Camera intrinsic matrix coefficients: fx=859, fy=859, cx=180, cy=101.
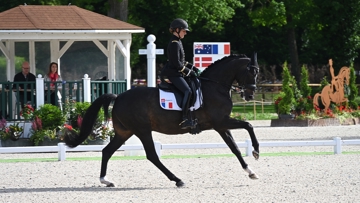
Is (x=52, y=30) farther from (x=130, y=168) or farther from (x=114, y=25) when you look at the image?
(x=130, y=168)

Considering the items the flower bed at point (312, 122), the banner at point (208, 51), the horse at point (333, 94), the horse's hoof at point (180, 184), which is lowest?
the horse's hoof at point (180, 184)

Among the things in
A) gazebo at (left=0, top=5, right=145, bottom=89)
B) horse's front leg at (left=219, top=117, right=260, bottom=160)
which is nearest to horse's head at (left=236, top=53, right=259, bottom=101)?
horse's front leg at (left=219, top=117, right=260, bottom=160)

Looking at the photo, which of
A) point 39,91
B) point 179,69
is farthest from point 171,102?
point 39,91

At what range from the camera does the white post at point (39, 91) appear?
1986 cm

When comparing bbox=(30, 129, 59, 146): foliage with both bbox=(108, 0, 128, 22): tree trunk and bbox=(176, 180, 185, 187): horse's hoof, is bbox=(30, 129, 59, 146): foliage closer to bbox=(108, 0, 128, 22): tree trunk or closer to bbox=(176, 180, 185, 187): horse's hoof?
bbox=(176, 180, 185, 187): horse's hoof

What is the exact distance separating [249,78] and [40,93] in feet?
26.5

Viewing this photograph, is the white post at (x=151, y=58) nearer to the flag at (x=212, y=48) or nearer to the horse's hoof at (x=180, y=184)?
the flag at (x=212, y=48)

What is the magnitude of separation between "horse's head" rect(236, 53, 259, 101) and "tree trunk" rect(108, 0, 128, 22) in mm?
23973

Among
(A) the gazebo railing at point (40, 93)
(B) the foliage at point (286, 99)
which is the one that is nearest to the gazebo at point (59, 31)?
(A) the gazebo railing at point (40, 93)

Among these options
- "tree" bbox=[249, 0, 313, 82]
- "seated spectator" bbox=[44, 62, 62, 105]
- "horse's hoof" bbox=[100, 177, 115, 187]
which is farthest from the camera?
"tree" bbox=[249, 0, 313, 82]

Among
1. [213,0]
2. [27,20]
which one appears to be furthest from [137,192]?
[213,0]

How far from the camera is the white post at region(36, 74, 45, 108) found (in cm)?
1986

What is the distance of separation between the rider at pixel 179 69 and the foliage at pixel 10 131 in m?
7.73

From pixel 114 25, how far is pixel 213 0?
1871 cm
